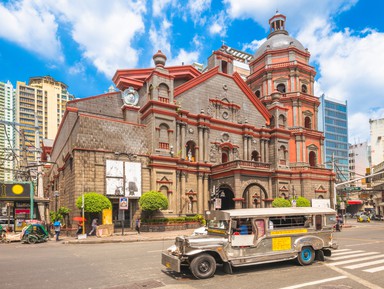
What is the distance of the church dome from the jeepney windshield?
42983 mm

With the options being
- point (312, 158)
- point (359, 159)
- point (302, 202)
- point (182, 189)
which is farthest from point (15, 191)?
point (359, 159)

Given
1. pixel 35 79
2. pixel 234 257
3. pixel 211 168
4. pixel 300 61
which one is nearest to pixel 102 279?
pixel 234 257

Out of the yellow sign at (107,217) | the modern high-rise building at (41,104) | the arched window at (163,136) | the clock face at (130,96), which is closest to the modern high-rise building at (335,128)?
the clock face at (130,96)

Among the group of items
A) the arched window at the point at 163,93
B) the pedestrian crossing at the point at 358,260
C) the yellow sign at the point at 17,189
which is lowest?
the pedestrian crossing at the point at 358,260

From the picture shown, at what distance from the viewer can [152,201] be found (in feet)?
96.5

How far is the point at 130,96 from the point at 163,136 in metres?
6.50

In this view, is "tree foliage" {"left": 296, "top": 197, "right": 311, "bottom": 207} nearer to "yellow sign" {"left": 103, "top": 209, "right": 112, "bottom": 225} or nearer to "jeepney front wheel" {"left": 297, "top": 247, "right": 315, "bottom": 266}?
"yellow sign" {"left": 103, "top": 209, "right": 112, "bottom": 225}

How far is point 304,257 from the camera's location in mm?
12523

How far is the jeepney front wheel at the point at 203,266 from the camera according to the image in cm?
1045

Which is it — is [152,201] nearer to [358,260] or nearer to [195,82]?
[195,82]

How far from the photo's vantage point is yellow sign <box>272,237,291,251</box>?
11977 millimetres

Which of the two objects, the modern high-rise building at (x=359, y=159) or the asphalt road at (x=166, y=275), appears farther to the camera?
the modern high-rise building at (x=359, y=159)

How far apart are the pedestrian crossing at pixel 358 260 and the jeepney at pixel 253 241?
0.67 meters

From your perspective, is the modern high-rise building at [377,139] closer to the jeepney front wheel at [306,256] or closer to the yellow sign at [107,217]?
the yellow sign at [107,217]
